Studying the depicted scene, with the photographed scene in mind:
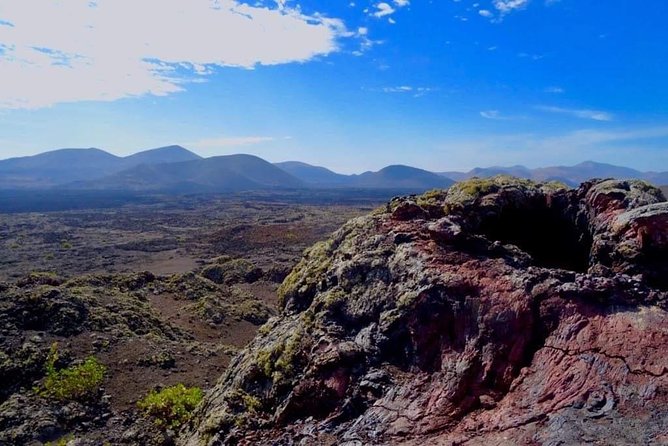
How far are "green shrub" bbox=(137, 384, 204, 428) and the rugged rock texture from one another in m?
2.19

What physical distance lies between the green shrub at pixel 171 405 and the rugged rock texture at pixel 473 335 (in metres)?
2.19

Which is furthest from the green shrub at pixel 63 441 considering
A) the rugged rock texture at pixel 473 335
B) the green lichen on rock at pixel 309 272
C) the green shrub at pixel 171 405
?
the green lichen on rock at pixel 309 272

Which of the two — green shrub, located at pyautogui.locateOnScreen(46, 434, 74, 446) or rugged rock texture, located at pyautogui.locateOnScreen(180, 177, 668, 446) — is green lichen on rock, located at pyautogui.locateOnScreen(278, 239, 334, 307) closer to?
rugged rock texture, located at pyautogui.locateOnScreen(180, 177, 668, 446)

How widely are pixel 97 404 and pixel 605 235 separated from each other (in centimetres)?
1355

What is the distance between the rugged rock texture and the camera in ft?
19.9

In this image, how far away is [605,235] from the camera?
9023 millimetres

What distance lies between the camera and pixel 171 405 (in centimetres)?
1288

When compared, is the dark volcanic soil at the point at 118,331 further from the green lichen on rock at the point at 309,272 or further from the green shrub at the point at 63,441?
the green lichen on rock at the point at 309,272

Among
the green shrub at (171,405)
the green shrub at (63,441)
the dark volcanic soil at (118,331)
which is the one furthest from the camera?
the dark volcanic soil at (118,331)

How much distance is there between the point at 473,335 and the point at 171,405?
9208mm

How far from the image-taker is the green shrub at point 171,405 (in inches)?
482

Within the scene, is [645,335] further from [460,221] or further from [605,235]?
[460,221]

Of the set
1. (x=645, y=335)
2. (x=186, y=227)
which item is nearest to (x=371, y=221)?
(x=645, y=335)

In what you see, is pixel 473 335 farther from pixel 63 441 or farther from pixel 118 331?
pixel 118 331
